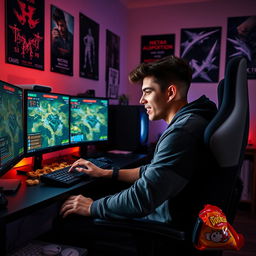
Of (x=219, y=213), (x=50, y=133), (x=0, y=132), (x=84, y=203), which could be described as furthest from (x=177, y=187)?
(x=50, y=133)

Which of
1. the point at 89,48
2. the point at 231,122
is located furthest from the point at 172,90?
the point at 89,48

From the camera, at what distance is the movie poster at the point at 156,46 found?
11.8 feet

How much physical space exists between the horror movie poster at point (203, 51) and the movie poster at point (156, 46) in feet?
0.50

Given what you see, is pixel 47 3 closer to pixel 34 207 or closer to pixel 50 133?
pixel 50 133

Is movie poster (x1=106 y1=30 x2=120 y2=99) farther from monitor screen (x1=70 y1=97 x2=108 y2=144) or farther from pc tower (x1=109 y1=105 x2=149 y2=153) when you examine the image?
monitor screen (x1=70 y1=97 x2=108 y2=144)

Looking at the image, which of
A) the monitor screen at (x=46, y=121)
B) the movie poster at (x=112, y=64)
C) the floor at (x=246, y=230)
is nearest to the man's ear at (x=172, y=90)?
the monitor screen at (x=46, y=121)

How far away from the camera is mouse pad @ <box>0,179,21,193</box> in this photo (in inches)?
48.6

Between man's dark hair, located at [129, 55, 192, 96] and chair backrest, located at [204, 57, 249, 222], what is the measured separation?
1.13 ft

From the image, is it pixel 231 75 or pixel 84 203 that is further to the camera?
pixel 84 203

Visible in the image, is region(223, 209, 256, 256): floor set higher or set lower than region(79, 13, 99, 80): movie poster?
lower

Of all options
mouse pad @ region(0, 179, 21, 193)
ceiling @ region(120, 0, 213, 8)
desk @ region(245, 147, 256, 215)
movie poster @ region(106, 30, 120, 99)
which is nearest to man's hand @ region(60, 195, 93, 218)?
mouse pad @ region(0, 179, 21, 193)

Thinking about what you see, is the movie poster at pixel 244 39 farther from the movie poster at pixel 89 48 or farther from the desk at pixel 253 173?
the movie poster at pixel 89 48

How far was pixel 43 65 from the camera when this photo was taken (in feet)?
6.84

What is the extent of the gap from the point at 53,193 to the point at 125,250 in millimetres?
939
